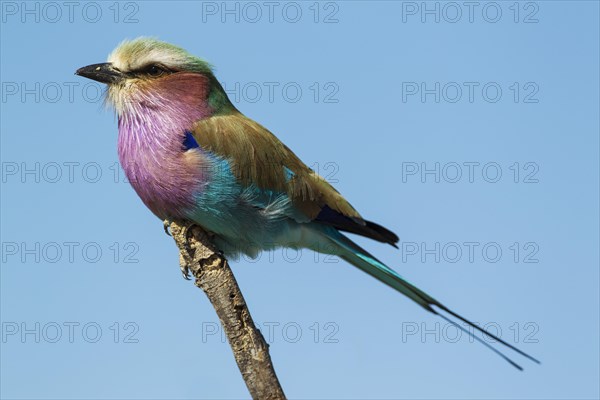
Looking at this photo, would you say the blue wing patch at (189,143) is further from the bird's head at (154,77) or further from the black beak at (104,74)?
the black beak at (104,74)

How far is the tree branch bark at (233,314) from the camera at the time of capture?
3807 millimetres

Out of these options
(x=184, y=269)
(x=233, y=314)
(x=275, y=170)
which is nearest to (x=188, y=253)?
(x=184, y=269)

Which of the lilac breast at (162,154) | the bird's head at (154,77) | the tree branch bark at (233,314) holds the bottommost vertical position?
the tree branch bark at (233,314)

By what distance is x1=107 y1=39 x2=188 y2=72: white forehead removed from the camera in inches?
174

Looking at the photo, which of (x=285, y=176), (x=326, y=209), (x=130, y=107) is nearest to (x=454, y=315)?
(x=326, y=209)

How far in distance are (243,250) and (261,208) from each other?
0.28 meters

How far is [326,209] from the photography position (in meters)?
4.55

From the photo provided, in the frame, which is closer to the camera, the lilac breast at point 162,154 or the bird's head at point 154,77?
the lilac breast at point 162,154

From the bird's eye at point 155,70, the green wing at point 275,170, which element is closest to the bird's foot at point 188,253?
the green wing at point 275,170

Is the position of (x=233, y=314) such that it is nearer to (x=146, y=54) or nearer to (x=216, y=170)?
(x=216, y=170)

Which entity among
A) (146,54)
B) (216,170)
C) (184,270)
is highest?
(146,54)

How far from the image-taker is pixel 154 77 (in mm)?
4426

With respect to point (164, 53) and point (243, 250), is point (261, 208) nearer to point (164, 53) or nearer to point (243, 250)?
point (243, 250)

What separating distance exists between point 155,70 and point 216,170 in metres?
0.72
